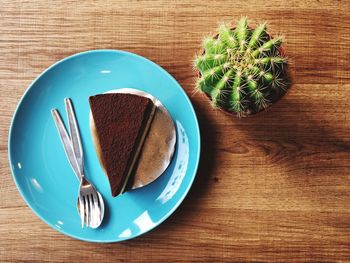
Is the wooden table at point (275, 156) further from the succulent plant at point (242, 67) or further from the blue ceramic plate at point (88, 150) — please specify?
the succulent plant at point (242, 67)

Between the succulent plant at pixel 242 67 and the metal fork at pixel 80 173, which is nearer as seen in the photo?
the succulent plant at pixel 242 67

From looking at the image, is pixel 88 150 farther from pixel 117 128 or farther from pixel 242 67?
pixel 242 67

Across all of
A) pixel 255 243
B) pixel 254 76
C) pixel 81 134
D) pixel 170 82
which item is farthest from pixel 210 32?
pixel 255 243

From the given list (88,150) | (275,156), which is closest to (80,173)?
(88,150)

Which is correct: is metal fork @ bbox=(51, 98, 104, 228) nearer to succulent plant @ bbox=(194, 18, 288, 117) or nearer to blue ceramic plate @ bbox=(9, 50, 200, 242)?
blue ceramic plate @ bbox=(9, 50, 200, 242)

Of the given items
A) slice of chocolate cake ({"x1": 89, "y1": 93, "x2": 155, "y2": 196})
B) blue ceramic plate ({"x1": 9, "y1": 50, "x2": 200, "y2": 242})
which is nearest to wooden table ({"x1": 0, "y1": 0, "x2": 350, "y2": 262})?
blue ceramic plate ({"x1": 9, "y1": 50, "x2": 200, "y2": 242})

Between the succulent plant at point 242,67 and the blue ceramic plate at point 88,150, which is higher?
the succulent plant at point 242,67

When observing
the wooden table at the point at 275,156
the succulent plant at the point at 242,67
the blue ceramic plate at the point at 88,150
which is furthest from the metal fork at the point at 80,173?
the succulent plant at the point at 242,67
